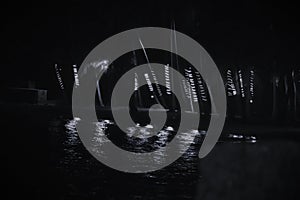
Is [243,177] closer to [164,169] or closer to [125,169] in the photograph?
[164,169]

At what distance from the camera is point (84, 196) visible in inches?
291

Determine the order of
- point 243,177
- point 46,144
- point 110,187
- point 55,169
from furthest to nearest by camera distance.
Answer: point 46,144 → point 55,169 → point 243,177 → point 110,187

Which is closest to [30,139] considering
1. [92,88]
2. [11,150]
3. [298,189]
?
[11,150]

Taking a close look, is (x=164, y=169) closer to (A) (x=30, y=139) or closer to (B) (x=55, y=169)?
(B) (x=55, y=169)

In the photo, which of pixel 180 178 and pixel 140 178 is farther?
pixel 180 178

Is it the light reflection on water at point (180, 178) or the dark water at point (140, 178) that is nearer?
the dark water at point (140, 178)

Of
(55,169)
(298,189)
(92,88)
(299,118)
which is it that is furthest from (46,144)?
(92,88)

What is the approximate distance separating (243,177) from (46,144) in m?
8.14

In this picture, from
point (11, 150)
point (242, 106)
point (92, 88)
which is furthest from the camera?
point (92, 88)

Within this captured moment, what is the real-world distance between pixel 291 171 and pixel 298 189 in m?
2.20

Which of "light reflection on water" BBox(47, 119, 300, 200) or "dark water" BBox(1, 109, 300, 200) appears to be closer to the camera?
"dark water" BBox(1, 109, 300, 200)

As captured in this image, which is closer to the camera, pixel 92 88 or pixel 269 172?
pixel 269 172

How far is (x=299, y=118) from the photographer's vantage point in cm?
4619

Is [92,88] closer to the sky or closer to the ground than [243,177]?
closer to the sky
